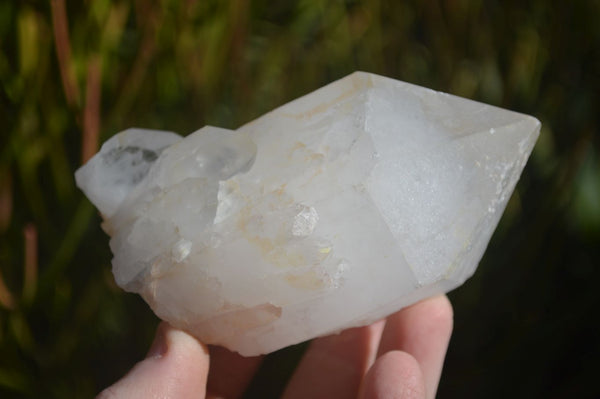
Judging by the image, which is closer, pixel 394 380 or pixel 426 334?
pixel 394 380

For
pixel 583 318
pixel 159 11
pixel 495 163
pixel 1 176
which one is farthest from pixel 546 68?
pixel 1 176

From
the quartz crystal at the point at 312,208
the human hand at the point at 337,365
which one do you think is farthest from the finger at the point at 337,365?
the quartz crystal at the point at 312,208

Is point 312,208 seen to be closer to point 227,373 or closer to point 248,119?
point 227,373

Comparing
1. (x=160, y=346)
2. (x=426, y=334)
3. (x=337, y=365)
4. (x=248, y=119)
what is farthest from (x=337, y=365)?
(x=248, y=119)

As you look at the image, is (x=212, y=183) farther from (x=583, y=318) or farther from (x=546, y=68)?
(x=546, y=68)

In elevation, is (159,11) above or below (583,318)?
above
